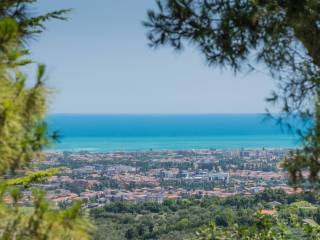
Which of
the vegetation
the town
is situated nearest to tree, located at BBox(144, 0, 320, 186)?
the vegetation

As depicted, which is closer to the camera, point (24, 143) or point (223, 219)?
point (24, 143)

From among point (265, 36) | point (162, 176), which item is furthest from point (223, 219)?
point (162, 176)

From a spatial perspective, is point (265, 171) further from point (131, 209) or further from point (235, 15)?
point (235, 15)

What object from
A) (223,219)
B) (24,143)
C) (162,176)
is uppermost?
(24,143)

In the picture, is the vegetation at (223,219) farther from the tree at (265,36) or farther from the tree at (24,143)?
the tree at (24,143)

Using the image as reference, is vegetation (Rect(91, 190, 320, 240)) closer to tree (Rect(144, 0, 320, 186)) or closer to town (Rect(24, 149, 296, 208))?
tree (Rect(144, 0, 320, 186))

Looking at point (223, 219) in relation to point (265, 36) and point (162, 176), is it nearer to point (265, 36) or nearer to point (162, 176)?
point (265, 36)

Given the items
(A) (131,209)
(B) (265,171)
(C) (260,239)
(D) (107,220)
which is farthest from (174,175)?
(C) (260,239)

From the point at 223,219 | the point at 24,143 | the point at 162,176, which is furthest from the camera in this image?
the point at 162,176
